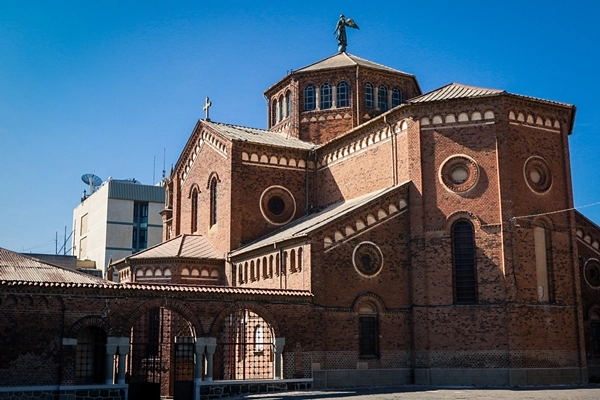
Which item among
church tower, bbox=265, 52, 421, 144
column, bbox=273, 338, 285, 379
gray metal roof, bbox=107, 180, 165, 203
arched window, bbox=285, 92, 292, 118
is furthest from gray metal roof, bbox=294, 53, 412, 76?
gray metal roof, bbox=107, 180, 165, 203

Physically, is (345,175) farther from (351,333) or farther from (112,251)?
(112,251)

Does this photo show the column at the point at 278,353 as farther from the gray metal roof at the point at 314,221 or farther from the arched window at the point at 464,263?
the arched window at the point at 464,263

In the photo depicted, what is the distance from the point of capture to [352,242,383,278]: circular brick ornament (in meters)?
26.6

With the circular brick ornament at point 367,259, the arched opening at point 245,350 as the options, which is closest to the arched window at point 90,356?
the arched opening at point 245,350

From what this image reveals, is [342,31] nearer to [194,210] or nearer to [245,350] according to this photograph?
[194,210]

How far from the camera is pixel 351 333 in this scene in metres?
26.0

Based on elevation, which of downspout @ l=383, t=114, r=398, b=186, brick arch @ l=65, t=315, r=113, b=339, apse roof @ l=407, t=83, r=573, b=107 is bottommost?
brick arch @ l=65, t=315, r=113, b=339

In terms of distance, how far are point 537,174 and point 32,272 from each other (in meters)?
19.3

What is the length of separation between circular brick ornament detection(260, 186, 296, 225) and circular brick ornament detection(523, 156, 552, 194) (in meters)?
11.6

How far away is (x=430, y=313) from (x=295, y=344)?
18.0 feet

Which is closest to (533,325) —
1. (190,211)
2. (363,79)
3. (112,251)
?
(363,79)

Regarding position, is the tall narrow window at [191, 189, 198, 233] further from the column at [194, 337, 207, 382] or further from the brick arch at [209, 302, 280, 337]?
the column at [194, 337, 207, 382]

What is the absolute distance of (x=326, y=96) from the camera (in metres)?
37.2

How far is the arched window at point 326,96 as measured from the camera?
37031 millimetres
